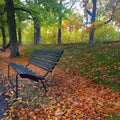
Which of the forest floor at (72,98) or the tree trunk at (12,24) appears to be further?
the tree trunk at (12,24)

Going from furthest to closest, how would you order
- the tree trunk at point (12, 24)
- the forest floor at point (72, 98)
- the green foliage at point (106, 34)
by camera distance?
1. the green foliage at point (106, 34)
2. the tree trunk at point (12, 24)
3. the forest floor at point (72, 98)

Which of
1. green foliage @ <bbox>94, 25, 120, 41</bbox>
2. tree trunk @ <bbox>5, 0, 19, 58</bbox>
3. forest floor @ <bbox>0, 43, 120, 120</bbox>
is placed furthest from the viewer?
green foliage @ <bbox>94, 25, 120, 41</bbox>

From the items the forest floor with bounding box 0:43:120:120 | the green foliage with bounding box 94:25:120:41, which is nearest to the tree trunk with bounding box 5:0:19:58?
the forest floor with bounding box 0:43:120:120

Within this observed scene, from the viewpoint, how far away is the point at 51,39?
131ft

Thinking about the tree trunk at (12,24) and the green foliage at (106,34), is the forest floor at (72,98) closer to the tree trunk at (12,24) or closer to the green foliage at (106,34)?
the tree trunk at (12,24)

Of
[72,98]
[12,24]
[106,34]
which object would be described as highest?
[12,24]

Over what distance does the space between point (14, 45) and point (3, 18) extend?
214 inches

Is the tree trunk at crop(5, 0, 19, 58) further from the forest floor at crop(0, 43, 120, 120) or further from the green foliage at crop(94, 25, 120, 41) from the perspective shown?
the green foliage at crop(94, 25, 120, 41)

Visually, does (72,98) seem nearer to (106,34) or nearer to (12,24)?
(12,24)

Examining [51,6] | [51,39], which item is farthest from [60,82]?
[51,39]

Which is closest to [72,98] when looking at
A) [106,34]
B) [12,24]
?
[12,24]

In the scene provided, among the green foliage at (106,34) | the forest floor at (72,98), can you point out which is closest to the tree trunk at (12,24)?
the forest floor at (72,98)

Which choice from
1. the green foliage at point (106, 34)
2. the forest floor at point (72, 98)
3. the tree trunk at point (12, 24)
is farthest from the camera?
Answer: the green foliage at point (106, 34)

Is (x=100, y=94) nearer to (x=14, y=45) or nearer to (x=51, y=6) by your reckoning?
(x=51, y=6)
